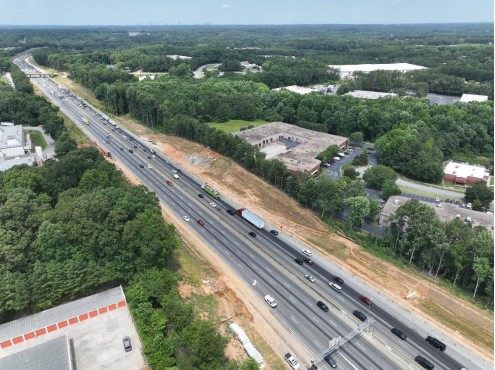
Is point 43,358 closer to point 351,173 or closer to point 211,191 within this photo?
point 211,191

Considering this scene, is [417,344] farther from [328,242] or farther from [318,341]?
[328,242]

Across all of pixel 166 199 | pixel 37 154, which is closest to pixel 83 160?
pixel 166 199

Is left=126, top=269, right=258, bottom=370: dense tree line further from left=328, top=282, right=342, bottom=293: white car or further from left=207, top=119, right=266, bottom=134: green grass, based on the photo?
left=207, top=119, right=266, bottom=134: green grass

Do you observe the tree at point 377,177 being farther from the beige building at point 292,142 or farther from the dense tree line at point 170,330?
the dense tree line at point 170,330

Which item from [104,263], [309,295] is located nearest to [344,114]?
[309,295]

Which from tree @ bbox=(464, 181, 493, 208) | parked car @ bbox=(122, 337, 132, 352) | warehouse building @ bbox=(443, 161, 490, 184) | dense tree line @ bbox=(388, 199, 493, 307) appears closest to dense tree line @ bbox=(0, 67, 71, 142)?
parked car @ bbox=(122, 337, 132, 352)
